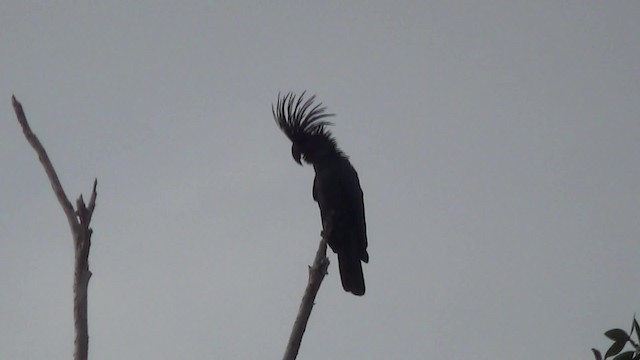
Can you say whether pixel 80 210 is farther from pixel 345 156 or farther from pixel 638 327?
pixel 345 156

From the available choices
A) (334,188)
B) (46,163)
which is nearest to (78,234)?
(46,163)

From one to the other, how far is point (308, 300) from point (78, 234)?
3.89 ft

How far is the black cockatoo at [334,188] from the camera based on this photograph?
676 centimetres

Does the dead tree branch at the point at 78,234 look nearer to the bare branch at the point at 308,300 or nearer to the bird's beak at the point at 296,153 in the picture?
the bare branch at the point at 308,300

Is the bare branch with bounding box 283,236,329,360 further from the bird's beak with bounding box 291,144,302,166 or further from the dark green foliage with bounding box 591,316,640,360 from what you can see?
the bird's beak with bounding box 291,144,302,166

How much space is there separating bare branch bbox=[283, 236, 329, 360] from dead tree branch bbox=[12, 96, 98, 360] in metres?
0.90

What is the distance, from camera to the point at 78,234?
3.49 metres

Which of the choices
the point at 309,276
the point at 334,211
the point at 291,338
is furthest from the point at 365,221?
the point at 291,338

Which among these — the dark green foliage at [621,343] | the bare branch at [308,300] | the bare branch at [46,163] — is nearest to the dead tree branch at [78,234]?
the bare branch at [46,163]

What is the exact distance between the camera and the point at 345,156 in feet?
25.4

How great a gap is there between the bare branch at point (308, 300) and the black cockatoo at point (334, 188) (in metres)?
→ 1.90

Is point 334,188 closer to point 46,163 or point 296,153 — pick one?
point 296,153

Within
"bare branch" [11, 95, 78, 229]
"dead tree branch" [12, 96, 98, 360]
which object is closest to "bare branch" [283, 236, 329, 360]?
"dead tree branch" [12, 96, 98, 360]

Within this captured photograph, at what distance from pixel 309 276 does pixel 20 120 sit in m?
1.60
